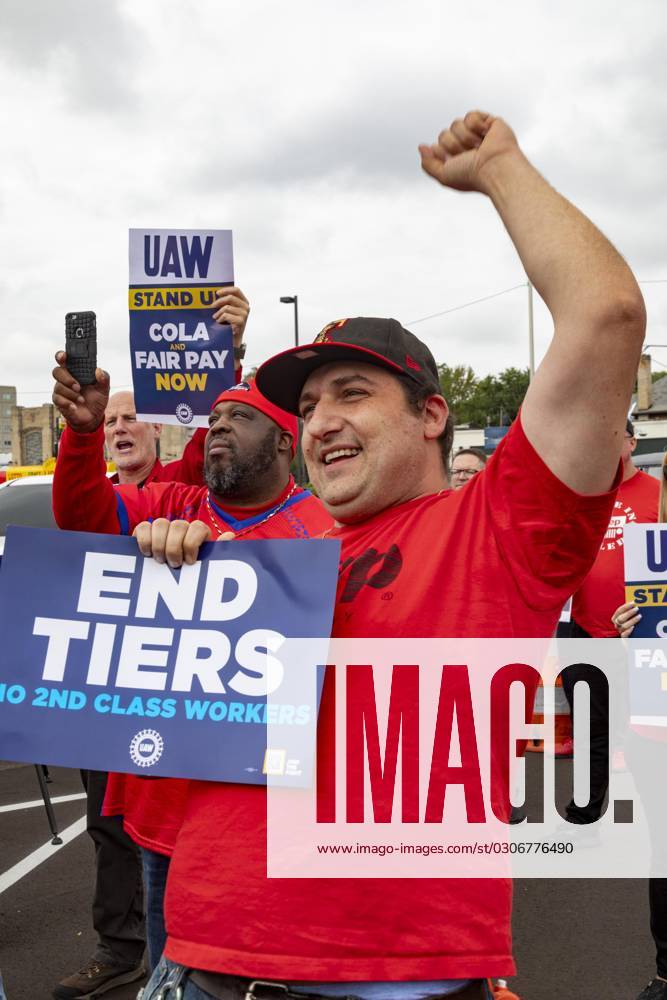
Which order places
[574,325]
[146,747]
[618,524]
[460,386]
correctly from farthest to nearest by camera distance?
[460,386], [618,524], [146,747], [574,325]

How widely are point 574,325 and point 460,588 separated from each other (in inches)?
18.9

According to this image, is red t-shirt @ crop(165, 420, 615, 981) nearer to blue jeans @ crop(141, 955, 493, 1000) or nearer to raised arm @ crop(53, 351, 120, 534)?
blue jeans @ crop(141, 955, 493, 1000)

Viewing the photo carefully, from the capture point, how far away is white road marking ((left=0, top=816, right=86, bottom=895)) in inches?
195

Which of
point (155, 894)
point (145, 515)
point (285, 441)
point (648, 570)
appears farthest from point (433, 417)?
point (648, 570)

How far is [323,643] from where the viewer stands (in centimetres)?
173

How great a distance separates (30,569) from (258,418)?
1.70 m

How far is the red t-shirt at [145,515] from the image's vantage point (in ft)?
9.37

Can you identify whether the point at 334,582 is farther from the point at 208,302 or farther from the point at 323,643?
the point at 208,302

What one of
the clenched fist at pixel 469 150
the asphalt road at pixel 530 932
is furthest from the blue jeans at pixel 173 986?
the asphalt road at pixel 530 932

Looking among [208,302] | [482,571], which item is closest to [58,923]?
[208,302]

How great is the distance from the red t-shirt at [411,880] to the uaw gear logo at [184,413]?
2.62 metres

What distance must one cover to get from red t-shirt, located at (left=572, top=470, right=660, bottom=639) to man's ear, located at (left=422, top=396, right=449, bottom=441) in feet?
11.2

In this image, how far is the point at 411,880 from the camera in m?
1.55

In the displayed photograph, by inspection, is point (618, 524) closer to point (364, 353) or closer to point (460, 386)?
point (364, 353)
